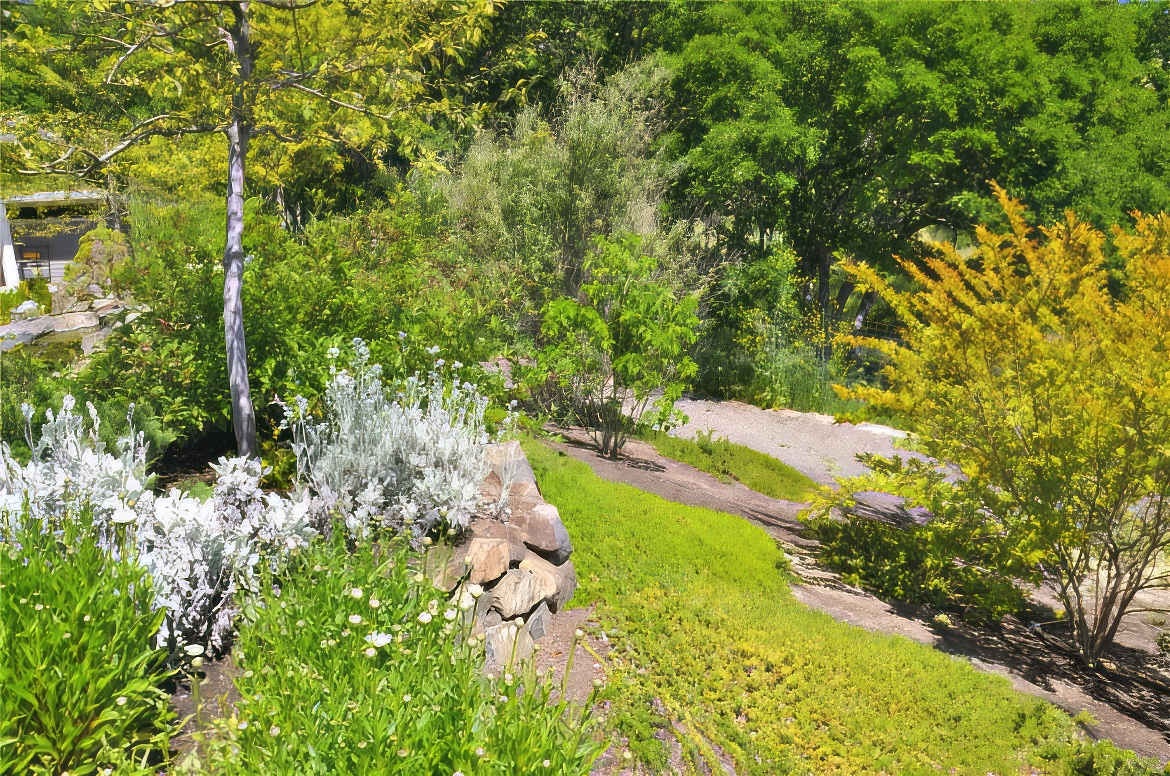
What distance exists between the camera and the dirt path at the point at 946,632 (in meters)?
4.89

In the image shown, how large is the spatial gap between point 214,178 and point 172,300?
1131 cm

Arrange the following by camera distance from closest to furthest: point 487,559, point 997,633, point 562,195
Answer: point 487,559 < point 997,633 < point 562,195

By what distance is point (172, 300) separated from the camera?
5.16 meters

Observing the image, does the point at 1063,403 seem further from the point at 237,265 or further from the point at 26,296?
the point at 26,296

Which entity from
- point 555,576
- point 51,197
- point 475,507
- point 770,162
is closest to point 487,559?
point 475,507

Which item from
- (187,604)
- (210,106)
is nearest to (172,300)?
(210,106)

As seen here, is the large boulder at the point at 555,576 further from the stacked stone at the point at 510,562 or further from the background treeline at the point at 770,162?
the background treeline at the point at 770,162

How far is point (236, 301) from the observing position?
4633 mm

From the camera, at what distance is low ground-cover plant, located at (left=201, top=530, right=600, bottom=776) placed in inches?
86.6

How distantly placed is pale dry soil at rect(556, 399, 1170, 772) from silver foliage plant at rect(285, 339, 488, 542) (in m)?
1.69

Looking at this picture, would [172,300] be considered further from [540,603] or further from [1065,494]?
[1065,494]

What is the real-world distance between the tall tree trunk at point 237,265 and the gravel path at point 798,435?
7.58 metres

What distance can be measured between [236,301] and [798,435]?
10.2m

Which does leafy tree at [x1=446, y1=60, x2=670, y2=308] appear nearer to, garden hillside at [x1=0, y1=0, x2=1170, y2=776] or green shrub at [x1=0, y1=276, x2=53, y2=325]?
garden hillside at [x1=0, y1=0, x2=1170, y2=776]
